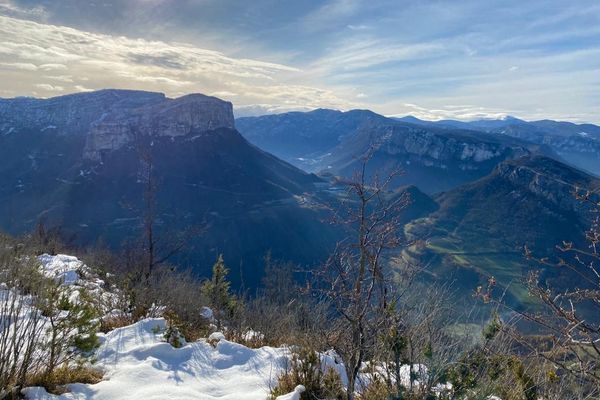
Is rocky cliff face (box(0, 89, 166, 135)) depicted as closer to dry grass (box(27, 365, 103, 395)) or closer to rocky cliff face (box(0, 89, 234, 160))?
rocky cliff face (box(0, 89, 234, 160))

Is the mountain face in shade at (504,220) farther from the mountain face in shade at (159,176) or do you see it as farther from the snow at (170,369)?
the snow at (170,369)

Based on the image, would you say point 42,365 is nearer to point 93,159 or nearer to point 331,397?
point 331,397

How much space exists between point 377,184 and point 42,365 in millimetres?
4524

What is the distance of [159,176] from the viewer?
356 ft

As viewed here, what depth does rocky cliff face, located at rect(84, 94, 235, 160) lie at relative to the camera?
131 m

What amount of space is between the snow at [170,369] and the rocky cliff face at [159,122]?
139m

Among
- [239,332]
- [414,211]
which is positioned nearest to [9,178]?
[414,211]

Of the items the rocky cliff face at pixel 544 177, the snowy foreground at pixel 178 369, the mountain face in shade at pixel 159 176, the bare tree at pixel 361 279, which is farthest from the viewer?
the rocky cliff face at pixel 544 177

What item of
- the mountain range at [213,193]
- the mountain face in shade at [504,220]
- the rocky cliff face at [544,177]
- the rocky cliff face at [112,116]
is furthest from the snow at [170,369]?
the rocky cliff face at [112,116]

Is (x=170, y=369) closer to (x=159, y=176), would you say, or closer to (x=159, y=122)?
(x=159, y=176)

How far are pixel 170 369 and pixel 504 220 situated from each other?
132 meters

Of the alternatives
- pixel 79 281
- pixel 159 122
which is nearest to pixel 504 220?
pixel 159 122

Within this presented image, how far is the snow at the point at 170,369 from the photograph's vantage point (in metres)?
4.57

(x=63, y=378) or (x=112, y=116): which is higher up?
(x=112, y=116)
